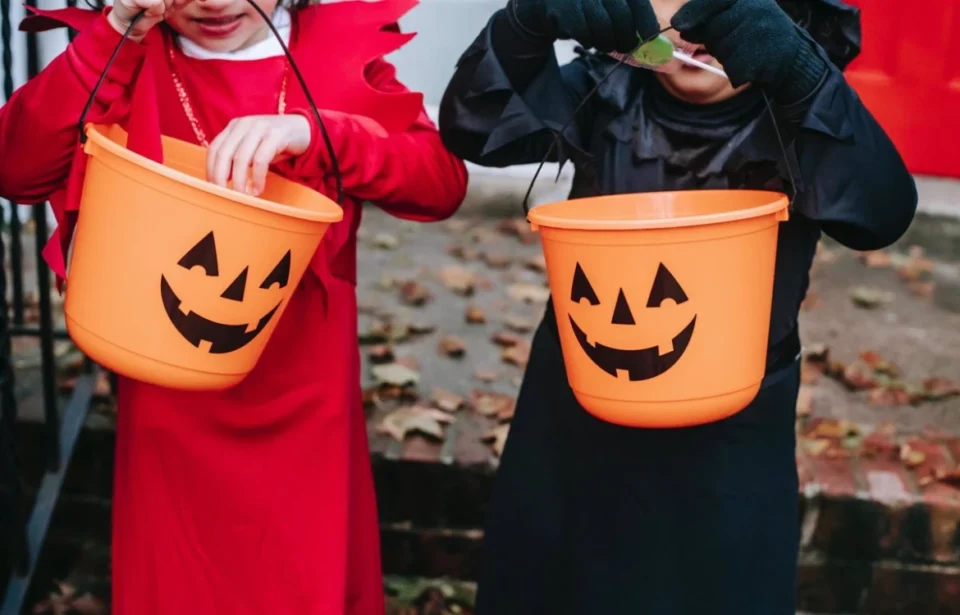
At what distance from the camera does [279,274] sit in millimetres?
1504

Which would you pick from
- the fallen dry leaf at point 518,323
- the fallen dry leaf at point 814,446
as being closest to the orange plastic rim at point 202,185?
the fallen dry leaf at point 814,446

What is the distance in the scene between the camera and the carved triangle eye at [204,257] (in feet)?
4.70

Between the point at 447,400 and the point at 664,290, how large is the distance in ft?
4.73

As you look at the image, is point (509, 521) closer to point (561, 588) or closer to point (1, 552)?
point (561, 588)

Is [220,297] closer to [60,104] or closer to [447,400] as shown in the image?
[60,104]

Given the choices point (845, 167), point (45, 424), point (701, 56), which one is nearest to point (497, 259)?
point (45, 424)

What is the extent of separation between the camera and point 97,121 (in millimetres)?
1590

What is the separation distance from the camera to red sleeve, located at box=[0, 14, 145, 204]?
5.10 ft

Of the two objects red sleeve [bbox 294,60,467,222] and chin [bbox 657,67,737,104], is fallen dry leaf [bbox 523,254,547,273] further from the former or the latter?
chin [bbox 657,67,737,104]

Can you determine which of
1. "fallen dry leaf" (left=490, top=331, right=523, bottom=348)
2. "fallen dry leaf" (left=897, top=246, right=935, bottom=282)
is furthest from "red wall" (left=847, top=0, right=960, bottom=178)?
"fallen dry leaf" (left=490, top=331, right=523, bottom=348)

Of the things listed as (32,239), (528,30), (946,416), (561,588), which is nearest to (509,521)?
(561,588)

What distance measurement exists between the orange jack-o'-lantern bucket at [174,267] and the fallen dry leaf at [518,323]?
5.95 feet

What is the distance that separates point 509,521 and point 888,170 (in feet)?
3.04

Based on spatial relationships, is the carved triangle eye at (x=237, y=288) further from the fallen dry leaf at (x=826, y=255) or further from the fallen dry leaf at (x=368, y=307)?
the fallen dry leaf at (x=826, y=255)
